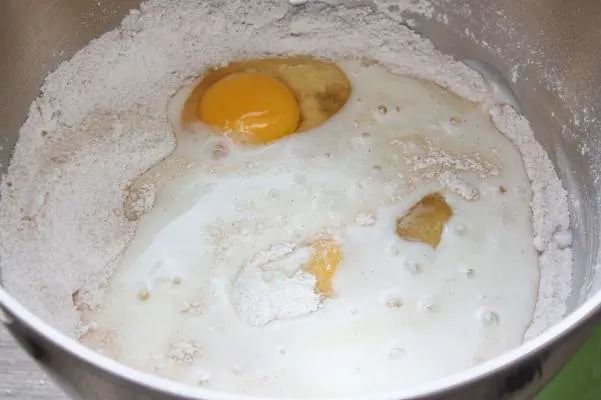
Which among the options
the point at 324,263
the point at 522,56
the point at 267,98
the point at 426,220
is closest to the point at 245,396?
the point at 324,263

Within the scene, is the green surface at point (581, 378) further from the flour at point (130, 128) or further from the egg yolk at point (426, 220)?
the egg yolk at point (426, 220)

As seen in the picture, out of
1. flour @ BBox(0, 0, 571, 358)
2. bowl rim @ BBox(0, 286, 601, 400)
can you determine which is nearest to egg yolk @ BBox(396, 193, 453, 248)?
flour @ BBox(0, 0, 571, 358)

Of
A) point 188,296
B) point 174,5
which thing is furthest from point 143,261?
point 174,5

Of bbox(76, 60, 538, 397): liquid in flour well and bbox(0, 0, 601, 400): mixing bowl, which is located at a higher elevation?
bbox(0, 0, 601, 400): mixing bowl

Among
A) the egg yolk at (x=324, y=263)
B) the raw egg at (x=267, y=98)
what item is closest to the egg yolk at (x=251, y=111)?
the raw egg at (x=267, y=98)

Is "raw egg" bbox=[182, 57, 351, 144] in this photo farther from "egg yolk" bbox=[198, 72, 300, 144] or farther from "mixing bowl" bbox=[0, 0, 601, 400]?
"mixing bowl" bbox=[0, 0, 601, 400]

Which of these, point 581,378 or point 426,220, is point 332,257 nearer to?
point 426,220
